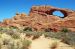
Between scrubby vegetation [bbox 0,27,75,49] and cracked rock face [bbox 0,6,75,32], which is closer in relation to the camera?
scrubby vegetation [bbox 0,27,75,49]

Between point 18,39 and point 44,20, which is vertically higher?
point 44,20

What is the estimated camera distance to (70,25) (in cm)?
6819

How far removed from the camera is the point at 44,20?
7594 centimetres

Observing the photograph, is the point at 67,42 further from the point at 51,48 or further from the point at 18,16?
the point at 18,16

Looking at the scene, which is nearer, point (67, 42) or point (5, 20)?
point (67, 42)

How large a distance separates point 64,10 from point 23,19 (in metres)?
14.9

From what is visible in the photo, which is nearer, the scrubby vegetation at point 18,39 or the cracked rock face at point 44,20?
the scrubby vegetation at point 18,39

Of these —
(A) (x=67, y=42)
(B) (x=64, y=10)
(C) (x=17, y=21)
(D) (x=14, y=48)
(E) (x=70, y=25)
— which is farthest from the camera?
(B) (x=64, y=10)

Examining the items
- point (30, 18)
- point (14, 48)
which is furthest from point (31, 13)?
point (14, 48)

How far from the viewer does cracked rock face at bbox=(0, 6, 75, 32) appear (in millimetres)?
68469

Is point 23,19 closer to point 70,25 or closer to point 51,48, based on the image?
point 70,25

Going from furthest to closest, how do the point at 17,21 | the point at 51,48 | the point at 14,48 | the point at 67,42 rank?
the point at 17,21
the point at 67,42
the point at 51,48
the point at 14,48

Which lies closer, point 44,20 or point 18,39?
point 18,39

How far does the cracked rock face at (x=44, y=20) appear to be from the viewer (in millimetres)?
68469
